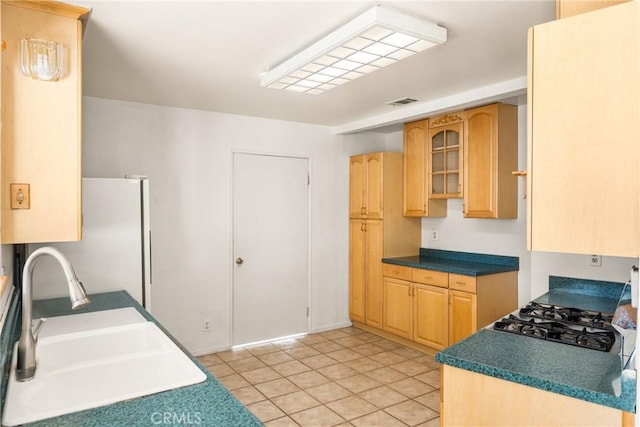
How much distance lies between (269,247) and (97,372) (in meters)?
2.95

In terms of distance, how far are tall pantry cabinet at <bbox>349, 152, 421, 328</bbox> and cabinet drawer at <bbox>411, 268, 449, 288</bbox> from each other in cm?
51

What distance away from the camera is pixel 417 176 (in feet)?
14.9

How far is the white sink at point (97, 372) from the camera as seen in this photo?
1.32 m

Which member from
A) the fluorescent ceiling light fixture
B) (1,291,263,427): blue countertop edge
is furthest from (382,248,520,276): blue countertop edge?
(1,291,263,427): blue countertop edge

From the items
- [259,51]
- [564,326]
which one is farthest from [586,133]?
[259,51]

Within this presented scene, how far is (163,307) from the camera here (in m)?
4.00

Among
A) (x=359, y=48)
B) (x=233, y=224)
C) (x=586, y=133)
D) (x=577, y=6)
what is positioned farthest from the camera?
(x=233, y=224)

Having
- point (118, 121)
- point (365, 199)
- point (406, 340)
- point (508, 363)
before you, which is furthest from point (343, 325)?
point (508, 363)

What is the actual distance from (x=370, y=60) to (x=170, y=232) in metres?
2.49

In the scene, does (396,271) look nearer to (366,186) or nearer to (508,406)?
(366,186)

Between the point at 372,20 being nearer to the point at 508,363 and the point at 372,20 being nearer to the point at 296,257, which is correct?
the point at 508,363

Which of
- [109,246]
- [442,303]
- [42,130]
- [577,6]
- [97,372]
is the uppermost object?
[577,6]

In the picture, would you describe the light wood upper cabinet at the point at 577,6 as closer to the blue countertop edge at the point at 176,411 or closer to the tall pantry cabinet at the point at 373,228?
the blue countertop edge at the point at 176,411

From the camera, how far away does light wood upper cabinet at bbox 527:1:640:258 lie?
4.17ft
